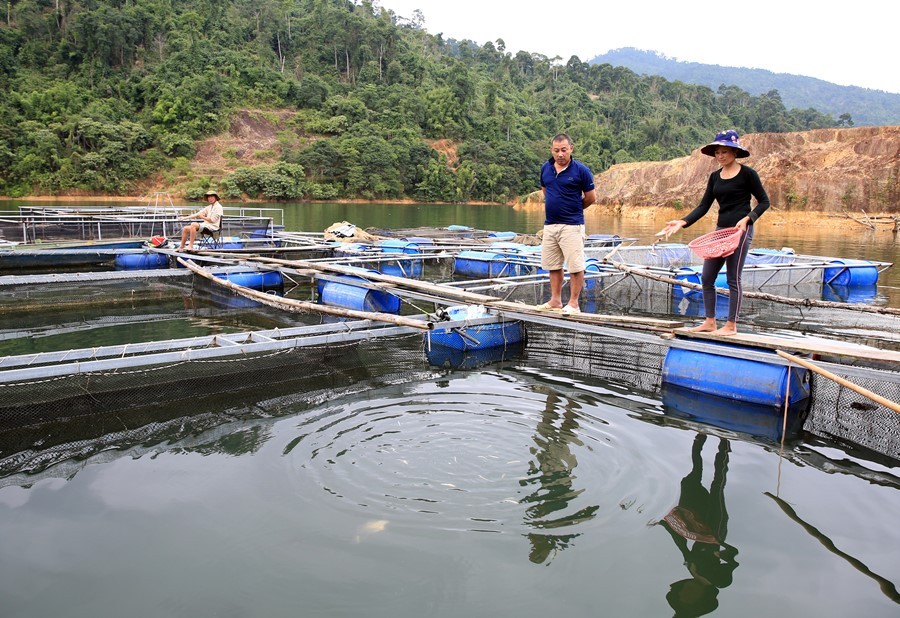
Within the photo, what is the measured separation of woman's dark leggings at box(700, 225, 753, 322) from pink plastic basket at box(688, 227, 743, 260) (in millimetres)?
103

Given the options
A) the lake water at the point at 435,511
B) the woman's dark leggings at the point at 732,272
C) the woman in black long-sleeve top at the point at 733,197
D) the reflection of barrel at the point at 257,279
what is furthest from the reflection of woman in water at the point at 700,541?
the reflection of barrel at the point at 257,279

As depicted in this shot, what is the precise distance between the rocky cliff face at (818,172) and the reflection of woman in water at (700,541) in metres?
42.7

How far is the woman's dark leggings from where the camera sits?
6477 mm

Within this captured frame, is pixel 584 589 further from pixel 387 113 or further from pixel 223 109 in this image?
pixel 387 113

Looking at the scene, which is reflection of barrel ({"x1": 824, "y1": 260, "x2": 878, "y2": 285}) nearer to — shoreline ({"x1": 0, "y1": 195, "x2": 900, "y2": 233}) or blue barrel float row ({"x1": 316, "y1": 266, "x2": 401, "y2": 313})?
blue barrel float row ({"x1": 316, "y1": 266, "x2": 401, "y2": 313})

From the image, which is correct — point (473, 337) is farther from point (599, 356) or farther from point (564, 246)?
point (564, 246)

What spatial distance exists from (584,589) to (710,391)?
4049mm

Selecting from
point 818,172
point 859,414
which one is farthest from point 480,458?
point 818,172

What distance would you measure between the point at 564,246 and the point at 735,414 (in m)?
2.70

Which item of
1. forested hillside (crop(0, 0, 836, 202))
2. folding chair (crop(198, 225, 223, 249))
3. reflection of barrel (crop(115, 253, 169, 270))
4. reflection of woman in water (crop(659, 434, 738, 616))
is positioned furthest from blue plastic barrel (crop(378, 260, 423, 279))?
forested hillside (crop(0, 0, 836, 202))

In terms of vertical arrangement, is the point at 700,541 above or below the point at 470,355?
below

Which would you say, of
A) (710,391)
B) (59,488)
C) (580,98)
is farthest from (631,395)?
(580,98)

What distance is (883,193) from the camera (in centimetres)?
3956

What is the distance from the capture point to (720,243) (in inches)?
253
